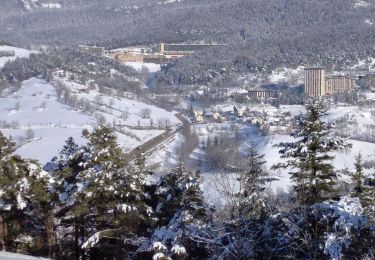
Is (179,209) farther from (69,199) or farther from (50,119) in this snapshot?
(50,119)

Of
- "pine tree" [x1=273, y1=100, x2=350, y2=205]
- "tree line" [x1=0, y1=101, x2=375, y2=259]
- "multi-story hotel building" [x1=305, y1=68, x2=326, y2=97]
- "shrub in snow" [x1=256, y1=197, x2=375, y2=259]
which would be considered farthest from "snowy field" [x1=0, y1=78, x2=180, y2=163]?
"shrub in snow" [x1=256, y1=197, x2=375, y2=259]

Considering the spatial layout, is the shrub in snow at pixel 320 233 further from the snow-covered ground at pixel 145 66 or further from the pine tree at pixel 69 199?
the snow-covered ground at pixel 145 66

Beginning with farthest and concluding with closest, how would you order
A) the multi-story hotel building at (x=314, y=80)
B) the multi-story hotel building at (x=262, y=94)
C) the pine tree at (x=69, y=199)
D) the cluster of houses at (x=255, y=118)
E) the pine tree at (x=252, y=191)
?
the multi-story hotel building at (x=314, y=80), the multi-story hotel building at (x=262, y=94), the cluster of houses at (x=255, y=118), the pine tree at (x=69, y=199), the pine tree at (x=252, y=191)

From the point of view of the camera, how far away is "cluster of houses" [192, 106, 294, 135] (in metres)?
66.6

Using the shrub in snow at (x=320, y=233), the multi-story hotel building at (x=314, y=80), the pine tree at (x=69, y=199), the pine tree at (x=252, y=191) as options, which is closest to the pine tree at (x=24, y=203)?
the pine tree at (x=69, y=199)

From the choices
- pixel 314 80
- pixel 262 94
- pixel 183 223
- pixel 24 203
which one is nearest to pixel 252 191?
pixel 183 223

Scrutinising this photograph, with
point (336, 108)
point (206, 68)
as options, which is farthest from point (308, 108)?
point (206, 68)

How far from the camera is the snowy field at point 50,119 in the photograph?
182 feet

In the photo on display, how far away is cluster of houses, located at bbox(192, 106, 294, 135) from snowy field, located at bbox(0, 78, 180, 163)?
4047 millimetres

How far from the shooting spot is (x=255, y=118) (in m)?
77.3

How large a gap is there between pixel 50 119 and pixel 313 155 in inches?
2402

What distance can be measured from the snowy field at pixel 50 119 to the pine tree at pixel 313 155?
3627cm

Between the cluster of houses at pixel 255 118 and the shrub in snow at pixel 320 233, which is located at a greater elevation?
the shrub in snow at pixel 320 233

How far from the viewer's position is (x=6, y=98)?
8406cm
